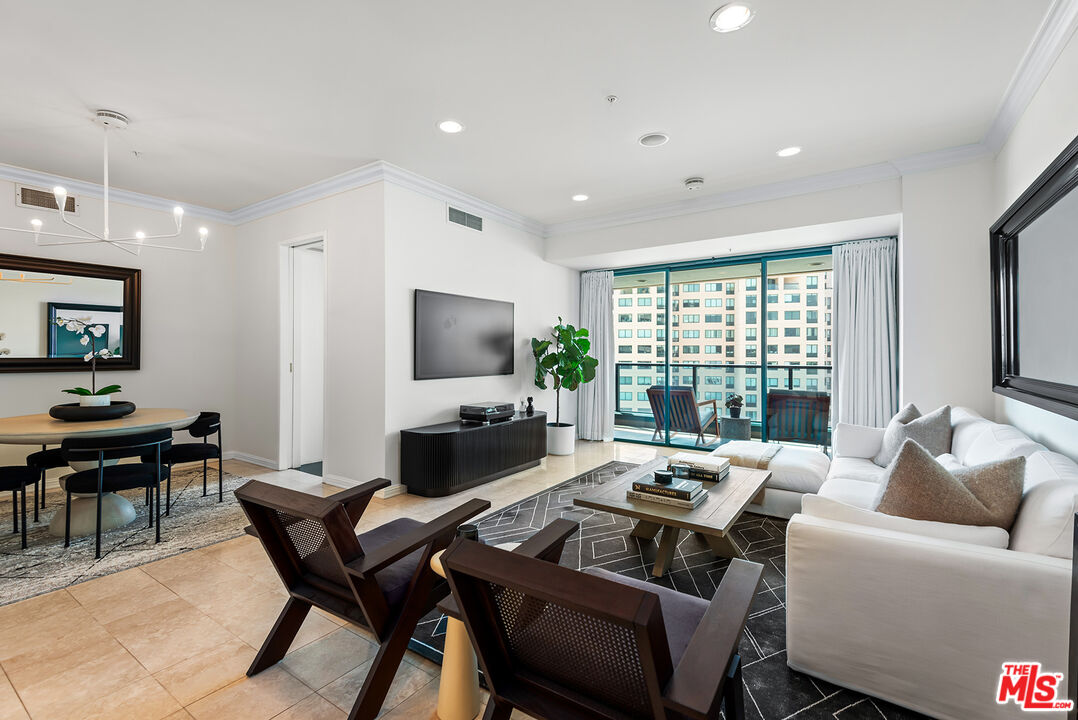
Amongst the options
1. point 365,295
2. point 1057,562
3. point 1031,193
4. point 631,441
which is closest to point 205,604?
point 365,295

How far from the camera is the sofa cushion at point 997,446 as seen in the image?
7.13ft

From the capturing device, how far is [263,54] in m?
2.50

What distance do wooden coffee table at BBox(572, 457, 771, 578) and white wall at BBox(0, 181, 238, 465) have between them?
4.64 m

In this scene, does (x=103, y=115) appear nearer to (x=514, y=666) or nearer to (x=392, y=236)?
(x=392, y=236)

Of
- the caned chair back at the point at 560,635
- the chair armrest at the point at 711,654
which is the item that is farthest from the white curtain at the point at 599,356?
the caned chair back at the point at 560,635

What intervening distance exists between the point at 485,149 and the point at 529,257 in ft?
6.95

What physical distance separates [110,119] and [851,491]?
205 inches

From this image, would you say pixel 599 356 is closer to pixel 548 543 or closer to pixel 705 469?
pixel 705 469

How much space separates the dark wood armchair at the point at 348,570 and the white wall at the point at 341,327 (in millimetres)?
2370

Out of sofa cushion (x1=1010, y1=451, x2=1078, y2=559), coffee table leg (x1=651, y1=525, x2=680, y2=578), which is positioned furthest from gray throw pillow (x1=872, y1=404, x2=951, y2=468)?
coffee table leg (x1=651, y1=525, x2=680, y2=578)

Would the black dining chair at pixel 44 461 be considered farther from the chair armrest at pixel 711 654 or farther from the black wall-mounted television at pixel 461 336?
the chair armrest at pixel 711 654

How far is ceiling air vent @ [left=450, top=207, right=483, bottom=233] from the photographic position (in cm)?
471

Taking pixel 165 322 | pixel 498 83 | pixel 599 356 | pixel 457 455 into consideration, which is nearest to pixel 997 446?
pixel 498 83

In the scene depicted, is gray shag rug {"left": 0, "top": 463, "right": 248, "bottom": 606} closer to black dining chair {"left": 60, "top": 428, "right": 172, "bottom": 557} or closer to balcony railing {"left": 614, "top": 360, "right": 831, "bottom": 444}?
black dining chair {"left": 60, "top": 428, "right": 172, "bottom": 557}
